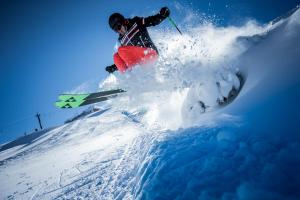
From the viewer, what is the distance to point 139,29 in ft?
19.3

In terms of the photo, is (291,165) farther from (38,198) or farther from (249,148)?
(38,198)

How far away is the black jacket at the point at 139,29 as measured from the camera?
19.2 feet

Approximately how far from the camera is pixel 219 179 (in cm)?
175

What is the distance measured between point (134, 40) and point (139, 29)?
0.34 metres

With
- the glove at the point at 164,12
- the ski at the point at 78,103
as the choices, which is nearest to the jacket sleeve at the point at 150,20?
the glove at the point at 164,12

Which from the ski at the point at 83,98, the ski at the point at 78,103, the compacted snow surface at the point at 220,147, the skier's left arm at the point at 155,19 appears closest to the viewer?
the compacted snow surface at the point at 220,147

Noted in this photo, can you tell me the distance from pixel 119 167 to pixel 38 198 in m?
1.17

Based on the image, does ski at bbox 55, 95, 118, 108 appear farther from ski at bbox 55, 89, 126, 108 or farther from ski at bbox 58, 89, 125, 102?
ski at bbox 58, 89, 125, 102

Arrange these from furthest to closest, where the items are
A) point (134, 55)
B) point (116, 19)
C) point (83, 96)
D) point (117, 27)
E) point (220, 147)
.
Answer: point (83, 96)
point (117, 27)
point (116, 19)
point (134, 55)
point (220, 147)

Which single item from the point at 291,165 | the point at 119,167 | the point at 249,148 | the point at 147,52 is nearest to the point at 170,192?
the point at 249,148

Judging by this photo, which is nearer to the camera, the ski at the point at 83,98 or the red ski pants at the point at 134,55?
the red ski pants at the point at 134,55

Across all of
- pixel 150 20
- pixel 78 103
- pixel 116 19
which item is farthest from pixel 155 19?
pixel 78 103

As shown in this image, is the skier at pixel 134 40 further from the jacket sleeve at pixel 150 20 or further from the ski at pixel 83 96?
the ski at pixel 83 96

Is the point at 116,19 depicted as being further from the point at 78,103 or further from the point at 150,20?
the point at 78,103
